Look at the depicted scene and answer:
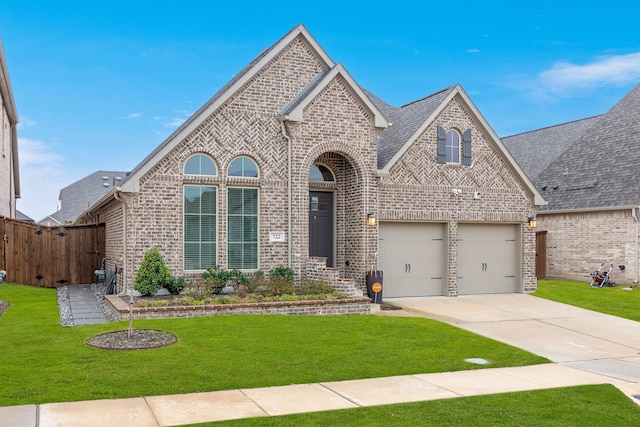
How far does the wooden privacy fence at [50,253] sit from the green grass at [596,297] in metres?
15.1

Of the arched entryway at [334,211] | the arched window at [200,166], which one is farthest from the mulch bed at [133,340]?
the arched entryway at [334,211]

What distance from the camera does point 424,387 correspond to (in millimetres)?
7965

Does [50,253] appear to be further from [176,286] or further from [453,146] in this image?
[453,146]

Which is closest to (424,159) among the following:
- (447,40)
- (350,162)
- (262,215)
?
(350,162)

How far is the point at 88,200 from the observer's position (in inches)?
1794

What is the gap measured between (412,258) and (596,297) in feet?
19.8

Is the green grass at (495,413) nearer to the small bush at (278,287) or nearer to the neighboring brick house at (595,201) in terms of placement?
the small bush at (278,287)

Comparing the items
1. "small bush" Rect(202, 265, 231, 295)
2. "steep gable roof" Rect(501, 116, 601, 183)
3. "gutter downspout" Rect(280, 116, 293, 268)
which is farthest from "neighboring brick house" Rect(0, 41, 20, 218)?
"steep gable roof" Rect(501, 116, 601, 183)

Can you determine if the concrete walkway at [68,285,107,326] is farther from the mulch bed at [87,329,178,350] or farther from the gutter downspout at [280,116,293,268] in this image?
the gutter downspout at [280,116,293,268]

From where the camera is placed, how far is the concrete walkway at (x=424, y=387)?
21.0 ft

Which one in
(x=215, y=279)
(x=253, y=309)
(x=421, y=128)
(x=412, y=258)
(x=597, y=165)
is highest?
(x=421, y=128)

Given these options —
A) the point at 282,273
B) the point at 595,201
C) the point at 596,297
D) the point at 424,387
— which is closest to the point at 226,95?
the point at 282,273

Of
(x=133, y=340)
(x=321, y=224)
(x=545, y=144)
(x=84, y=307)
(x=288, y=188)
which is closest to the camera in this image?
(x=133, y=340)

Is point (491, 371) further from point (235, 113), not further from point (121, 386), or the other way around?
point (235, 113)
